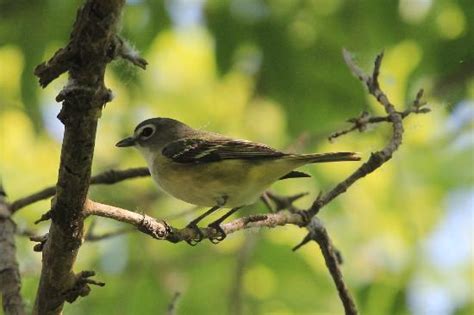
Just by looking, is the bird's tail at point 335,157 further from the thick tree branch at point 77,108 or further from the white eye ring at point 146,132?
the thick tree branch at point 77,108

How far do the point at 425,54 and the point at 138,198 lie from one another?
2.52m

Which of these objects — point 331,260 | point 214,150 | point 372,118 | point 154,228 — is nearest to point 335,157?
point 372,118

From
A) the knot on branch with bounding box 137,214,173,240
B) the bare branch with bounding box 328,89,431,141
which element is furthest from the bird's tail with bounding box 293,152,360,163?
the knot on branch with bounding box 137,214,173,240

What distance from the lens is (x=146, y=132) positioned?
206 inches

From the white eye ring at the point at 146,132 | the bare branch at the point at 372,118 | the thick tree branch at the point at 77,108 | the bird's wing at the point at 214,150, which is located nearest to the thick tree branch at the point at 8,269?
the thick tree branch at the point at 77,108

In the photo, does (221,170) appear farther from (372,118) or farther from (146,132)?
(372,118)

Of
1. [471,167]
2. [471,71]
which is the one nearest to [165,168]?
[471,71]

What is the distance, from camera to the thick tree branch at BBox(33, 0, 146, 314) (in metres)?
1.93

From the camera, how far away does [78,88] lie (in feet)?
6.63

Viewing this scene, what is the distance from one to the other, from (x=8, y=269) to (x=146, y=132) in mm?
2087

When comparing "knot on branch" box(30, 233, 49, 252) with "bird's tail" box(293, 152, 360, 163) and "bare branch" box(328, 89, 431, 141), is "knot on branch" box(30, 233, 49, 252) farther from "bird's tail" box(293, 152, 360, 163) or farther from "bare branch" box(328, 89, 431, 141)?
"bird's tail" box(293, 152, 360, 163)

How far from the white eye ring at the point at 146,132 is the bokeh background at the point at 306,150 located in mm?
415

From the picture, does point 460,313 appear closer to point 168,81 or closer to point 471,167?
point 471,167

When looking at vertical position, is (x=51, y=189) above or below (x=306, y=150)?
below
